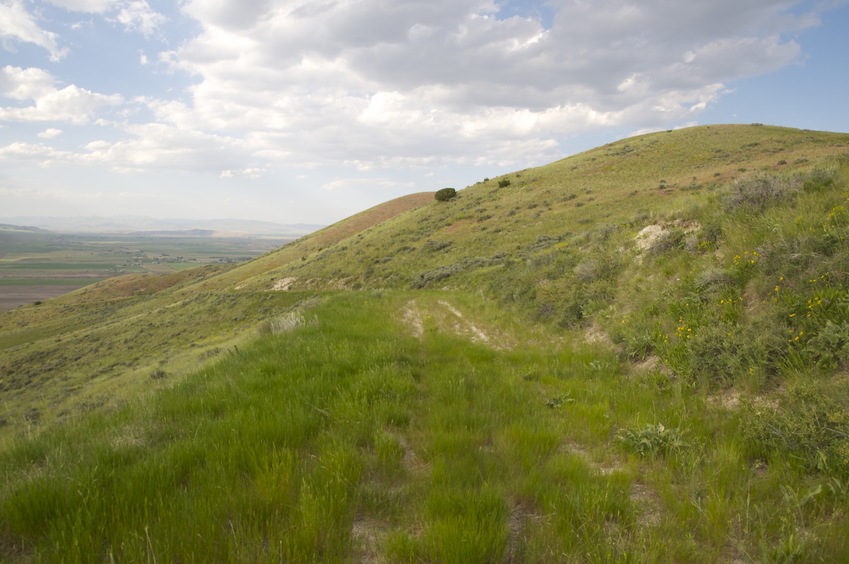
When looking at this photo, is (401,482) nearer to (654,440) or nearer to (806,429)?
(654,440)

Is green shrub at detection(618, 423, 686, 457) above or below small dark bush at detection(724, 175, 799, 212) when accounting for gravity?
below

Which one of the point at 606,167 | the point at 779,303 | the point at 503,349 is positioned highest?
the point at 606,167

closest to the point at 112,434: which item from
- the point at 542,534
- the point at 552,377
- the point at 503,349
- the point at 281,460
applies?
the point at 281,460

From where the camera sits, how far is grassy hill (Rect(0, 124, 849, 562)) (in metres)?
2.82

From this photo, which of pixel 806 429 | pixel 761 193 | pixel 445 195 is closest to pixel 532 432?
pixel 806 429

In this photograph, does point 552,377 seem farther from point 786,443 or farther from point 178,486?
point 178,486

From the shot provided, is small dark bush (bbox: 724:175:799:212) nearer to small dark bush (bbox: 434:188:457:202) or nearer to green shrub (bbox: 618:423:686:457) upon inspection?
green shrub (bbox: 618:423:686:457)

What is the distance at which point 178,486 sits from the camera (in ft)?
11.2

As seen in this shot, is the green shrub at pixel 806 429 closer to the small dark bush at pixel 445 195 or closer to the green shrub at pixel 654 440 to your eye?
the green shrub at pixel 654 440

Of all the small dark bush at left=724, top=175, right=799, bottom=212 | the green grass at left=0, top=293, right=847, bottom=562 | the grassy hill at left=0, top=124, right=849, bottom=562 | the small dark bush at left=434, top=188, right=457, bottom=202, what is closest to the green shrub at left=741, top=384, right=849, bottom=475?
the grassy hill at left=0, top=124, right=849, bottom=562

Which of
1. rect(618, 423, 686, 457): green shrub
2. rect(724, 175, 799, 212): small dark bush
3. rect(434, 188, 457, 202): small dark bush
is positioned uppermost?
rect(434, 188, 457, 202): small dark bush

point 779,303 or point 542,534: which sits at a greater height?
point 779,303

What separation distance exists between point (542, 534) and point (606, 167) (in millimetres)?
55942

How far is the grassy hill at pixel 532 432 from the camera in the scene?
111 inches
